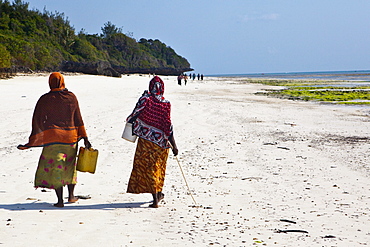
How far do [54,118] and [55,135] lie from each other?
20 centimetres

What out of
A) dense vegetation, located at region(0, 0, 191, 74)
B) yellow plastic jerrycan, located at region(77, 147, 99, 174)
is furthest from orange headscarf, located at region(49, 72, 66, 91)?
dense vegetation, located at region(0, 0, 191, 74)

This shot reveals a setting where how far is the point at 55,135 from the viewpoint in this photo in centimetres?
514

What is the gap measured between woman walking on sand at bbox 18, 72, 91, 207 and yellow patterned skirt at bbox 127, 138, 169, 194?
79 cm

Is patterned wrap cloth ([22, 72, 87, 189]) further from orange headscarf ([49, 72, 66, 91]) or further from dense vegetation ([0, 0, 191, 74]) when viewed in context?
dense vegetation ([0, 0, 191, 74])

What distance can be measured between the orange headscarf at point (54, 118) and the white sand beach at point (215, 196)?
0.78 meters

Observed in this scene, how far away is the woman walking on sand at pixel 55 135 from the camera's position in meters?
5.15

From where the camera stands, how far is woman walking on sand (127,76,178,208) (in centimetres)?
532

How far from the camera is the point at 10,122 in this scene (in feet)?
39.2

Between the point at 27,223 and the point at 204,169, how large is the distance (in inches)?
132

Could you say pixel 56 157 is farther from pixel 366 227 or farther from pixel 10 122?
pixel 10 122

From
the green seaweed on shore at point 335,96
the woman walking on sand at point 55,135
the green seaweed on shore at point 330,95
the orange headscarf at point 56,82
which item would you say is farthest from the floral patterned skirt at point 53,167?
the green seaweed on shore at point 335,96

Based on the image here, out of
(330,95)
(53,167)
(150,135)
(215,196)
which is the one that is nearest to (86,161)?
(53,167)

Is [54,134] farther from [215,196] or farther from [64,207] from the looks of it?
[215,196]

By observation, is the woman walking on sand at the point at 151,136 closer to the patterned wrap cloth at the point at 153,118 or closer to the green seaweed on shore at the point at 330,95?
the patterned wrap cloth at the point at 153,118
